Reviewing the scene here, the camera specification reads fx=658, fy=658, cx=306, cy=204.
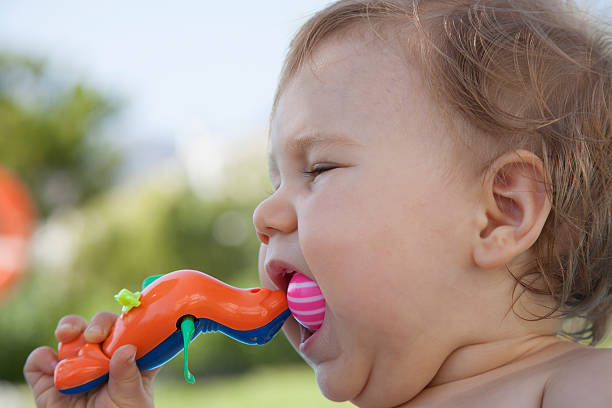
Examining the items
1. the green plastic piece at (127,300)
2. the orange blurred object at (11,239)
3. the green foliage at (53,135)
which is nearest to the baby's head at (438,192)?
the green plastic piece at (127,300)

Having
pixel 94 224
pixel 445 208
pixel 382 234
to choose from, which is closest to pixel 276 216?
pixel 382 234

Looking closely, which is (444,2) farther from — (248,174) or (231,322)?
(248,174)

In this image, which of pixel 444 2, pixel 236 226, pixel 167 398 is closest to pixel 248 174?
pixel 236 226

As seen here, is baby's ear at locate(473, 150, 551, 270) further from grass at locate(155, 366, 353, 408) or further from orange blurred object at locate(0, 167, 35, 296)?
orange blurred object at locate(0, 167, 35, 296)

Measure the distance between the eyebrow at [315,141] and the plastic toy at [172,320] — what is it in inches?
11.7

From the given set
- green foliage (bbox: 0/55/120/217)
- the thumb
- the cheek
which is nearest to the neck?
the cheek

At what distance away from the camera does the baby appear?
120 centimetres

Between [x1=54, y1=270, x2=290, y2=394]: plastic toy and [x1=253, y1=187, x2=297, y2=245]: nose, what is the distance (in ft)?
0.44

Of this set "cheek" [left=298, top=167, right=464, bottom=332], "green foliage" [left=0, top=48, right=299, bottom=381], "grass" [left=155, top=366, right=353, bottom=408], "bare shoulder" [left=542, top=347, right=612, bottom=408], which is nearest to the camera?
"bare shoulder" [left=542, top=347, right=612, bottom=408]

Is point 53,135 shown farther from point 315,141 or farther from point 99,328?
point 315,141

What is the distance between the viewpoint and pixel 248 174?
32.9ft

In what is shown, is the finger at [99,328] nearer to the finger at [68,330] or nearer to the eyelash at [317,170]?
the finger at [68,330]

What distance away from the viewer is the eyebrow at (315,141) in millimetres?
1244

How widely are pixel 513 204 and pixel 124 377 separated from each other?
Result: 0.82 m
